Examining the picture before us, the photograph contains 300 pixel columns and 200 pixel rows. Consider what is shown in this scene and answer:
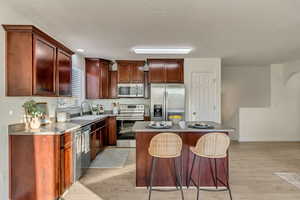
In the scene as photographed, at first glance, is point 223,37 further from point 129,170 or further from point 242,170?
point 129,170

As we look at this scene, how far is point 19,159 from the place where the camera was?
267cm

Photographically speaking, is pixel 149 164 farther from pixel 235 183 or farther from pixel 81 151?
pixel 235 183

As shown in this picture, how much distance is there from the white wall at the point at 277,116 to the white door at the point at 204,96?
1.70 m

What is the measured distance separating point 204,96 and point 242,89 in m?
2.44

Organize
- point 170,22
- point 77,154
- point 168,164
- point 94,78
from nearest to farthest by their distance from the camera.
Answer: point 170,22 < point 168,164 < point 77,154 < point 94,78

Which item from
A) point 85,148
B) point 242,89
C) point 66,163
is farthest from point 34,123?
point 242,89

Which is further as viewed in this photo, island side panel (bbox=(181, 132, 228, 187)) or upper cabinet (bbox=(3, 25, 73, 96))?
island side panel (bbox=(181, 132, 228, 187))

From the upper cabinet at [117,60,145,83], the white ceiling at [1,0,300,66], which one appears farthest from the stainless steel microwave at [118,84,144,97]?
the white ceiling at [1,0,300,66]

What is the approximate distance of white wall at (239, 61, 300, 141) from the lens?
674cm

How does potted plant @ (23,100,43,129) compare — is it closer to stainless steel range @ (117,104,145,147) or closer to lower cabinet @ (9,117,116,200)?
lower cabinet @ (9,117,116,200)

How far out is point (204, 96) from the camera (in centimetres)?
573

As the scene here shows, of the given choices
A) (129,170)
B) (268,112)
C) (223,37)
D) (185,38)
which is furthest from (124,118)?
(268,112)

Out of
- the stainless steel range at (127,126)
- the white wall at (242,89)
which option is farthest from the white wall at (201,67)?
the white wall at (242,89)

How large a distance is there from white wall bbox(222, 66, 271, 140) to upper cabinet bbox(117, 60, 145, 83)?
3.19 metres
